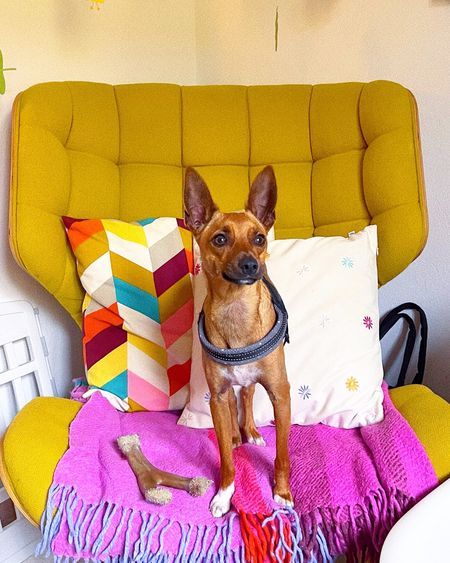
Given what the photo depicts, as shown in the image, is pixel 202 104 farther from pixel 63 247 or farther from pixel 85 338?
pixel 85 338

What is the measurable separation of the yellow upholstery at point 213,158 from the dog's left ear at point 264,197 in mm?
418

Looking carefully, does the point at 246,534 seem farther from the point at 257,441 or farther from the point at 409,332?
the point at 409,332

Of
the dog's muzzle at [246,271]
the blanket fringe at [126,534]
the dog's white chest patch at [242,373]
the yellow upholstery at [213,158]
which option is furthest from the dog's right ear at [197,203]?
the blanket fringe at [126,534]

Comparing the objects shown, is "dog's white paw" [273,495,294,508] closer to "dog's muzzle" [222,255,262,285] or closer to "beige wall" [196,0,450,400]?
"dog's muzzle" [222,255,262,285]

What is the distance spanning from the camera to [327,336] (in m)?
1.15

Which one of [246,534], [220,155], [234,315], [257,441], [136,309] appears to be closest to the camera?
[246,534]

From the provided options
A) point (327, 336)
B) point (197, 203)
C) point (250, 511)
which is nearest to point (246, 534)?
point (250, 511)

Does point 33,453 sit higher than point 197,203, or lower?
lower

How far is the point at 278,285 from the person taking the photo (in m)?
1.21

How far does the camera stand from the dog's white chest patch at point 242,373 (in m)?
0.93

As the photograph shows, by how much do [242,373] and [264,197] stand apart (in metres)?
0.34

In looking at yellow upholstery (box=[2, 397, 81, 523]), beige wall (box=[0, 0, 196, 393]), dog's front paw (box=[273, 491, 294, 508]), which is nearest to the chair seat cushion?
yellow upholstery (box=[2, 397, 81, 523])

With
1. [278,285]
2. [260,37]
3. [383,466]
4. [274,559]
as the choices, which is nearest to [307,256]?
[278,285]

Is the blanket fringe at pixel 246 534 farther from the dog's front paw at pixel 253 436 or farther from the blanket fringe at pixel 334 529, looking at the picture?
the dog's front paw at pixel 253 436
